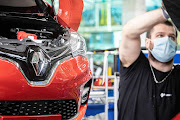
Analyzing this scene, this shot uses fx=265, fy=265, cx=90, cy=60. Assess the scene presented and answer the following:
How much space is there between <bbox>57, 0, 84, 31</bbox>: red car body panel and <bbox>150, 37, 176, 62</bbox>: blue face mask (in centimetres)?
83

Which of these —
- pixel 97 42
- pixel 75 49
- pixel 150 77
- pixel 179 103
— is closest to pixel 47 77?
pixel 75 49

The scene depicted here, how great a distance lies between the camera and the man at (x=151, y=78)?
7.34ft

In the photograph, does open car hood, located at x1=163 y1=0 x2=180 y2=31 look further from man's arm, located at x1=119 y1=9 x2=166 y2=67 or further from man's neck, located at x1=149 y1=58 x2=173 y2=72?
man's neck, located at x1=149 y1=58 x2=173 y2=72

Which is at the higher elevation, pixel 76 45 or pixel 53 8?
pixel 53 8

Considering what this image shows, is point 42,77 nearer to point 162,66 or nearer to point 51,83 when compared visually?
point 51,83

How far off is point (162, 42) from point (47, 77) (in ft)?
3.60

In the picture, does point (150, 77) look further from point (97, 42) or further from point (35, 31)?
point (97, 42)

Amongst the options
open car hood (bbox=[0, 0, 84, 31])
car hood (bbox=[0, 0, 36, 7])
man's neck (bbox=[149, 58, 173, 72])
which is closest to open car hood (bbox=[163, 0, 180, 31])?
man's neck (bbox=[149, 58, 173, 72])

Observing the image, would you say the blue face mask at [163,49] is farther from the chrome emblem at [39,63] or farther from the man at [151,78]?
the chrome emblem at [39,63]

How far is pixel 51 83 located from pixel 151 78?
3.28ft

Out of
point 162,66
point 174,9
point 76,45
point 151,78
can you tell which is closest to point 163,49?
point 162,66

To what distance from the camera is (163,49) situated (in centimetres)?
228

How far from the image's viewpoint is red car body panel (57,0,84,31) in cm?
263

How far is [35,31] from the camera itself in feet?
7.73
